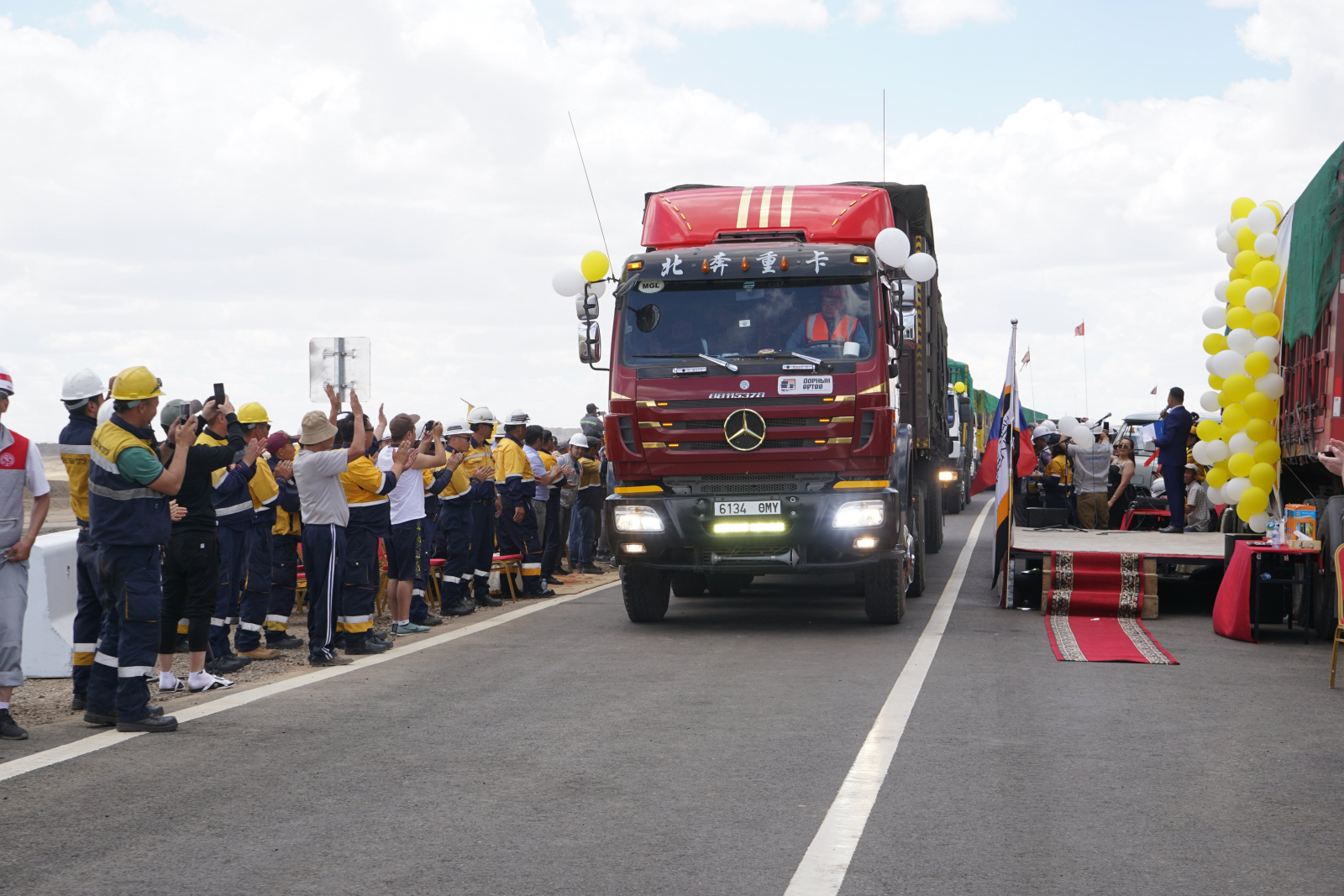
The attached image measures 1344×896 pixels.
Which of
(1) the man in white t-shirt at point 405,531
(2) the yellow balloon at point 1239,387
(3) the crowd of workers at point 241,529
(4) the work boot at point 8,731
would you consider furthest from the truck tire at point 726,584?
(4) the work boot at point 8,731

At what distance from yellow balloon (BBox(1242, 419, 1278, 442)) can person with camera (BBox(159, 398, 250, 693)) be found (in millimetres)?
8673

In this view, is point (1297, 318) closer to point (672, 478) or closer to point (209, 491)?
point (672, 478)

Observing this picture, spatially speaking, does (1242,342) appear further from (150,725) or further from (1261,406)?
(150,725)

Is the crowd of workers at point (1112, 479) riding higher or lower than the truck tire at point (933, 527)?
higher

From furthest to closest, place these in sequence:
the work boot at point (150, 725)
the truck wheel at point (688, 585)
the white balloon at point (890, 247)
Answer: the truck wheel at point (688, 585) → the white balloon at point (890, 247) → the work boot at point (150, 725)

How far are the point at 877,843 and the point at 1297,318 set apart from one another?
7.86m

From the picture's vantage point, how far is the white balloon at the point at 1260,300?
39.5 feet

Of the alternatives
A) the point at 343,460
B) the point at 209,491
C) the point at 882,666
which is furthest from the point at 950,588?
the point at 209,491

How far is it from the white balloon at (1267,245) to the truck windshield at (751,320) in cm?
420

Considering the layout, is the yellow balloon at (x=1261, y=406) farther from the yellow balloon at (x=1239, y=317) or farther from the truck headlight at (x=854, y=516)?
the truck headlight at (x=854, y=516)

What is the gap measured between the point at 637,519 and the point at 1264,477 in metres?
5.55

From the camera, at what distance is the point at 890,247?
11.4 meters

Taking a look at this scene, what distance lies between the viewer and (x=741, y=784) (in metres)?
5.75

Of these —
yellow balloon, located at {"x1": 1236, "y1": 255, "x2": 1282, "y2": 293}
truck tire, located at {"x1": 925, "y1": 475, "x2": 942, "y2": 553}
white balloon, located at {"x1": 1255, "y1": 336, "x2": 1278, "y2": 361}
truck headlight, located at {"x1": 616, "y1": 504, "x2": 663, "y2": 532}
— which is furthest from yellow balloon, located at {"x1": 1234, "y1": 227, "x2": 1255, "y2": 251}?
truck headlight, located at {"x1": 616, "y1": 504, "x2": 663, "y2": 532}
